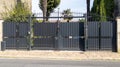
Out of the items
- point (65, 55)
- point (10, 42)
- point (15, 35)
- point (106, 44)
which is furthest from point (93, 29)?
point (10, 42)

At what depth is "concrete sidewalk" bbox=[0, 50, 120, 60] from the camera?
888 inches

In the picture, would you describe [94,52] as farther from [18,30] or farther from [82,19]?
[18,30]

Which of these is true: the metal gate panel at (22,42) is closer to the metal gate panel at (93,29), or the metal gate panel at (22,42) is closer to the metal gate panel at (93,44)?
the metal gate panel at (93,44)

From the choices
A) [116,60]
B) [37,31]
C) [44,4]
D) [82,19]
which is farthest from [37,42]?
[44,4]

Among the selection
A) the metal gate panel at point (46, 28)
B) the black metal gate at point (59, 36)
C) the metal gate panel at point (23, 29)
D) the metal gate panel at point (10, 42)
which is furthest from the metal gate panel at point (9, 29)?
the metal gate panel at point (46, 28)

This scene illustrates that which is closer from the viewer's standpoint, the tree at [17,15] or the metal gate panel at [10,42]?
the metal gate panel at [10,42]

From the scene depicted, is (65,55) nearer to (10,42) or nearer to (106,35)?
(106,35)

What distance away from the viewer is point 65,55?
Answer: 23609 mm

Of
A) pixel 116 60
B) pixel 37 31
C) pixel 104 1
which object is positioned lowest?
pixel 116 60

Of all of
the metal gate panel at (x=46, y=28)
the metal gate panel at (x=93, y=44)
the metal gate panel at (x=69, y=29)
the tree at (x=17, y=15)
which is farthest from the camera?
the tree at (x=17, y=15)

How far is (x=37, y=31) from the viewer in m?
26.4

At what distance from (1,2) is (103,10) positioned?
10.8 metres

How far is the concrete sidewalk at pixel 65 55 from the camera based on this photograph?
2255 centimetres

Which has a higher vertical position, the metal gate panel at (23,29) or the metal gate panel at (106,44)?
the metal gate panel at (23,29)
